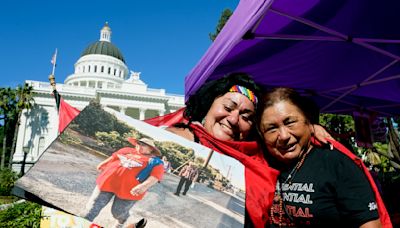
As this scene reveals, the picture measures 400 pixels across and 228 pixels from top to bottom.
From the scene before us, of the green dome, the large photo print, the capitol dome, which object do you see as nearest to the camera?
the large photo print

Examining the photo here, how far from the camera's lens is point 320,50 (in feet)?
14.0

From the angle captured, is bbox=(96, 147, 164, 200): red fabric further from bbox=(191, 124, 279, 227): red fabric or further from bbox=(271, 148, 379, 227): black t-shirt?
bbox=(271, 148, 379, 227): black t-shirt

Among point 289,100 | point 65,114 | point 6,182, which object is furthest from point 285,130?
point 6,182

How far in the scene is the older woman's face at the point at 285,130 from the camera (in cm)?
161

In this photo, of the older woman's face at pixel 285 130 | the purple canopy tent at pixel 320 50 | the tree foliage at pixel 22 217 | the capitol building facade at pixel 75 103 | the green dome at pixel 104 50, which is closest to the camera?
the older woman's face at pixel 285 130

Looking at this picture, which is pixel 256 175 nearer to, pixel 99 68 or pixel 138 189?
pixel 138 189

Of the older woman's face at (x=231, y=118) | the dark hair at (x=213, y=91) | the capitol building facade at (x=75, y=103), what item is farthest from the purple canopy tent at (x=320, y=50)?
the capitol building facade at (x=75, y=103)

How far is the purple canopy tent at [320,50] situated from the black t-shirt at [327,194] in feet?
4.43

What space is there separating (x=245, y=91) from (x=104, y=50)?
79.5m

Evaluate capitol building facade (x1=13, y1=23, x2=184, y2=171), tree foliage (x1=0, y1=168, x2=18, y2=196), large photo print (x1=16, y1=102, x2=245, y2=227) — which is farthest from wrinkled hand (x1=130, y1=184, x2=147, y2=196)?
capitol building facade (x1=13, y1=23, x2=184, y2=171)

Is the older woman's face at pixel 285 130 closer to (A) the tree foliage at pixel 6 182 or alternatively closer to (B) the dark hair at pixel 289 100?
(B) the dark hair at pixel 289 100

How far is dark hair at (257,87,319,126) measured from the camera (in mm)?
1667

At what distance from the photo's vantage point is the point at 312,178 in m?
1.59

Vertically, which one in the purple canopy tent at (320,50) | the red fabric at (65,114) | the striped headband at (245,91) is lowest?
the striped headband at (245,91)
